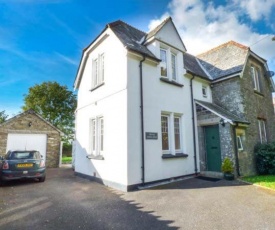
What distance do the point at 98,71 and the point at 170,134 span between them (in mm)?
5574

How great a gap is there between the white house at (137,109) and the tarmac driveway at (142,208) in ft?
4.11

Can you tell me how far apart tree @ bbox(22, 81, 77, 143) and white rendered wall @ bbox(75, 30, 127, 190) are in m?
26.2

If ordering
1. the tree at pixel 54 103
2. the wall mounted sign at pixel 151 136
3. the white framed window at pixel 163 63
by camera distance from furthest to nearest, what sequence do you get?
the tree at pixel 54 103 < the white framed window at pixel 163 63 < the wall mounted sign at pixel 151 136

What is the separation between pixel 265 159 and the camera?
10781 millimetres

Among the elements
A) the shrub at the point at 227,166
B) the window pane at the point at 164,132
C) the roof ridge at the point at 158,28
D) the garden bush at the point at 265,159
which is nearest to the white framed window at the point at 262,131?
the garden bush at the point at 265,159

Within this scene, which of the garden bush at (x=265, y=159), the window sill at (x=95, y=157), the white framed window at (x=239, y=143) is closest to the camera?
the window sill at (x=95, y=157)

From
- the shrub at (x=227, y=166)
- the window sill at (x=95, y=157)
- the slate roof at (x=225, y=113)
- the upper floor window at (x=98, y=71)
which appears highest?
the upper floor window at (x=98, y=71)

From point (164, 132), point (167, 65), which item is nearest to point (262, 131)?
point (164, 132)

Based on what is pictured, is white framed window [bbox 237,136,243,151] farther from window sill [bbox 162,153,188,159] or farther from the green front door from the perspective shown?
window sill [bbox 162,153,188,159]

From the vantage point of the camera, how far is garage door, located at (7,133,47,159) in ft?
53.1

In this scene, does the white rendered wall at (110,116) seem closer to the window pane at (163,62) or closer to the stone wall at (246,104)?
the window pane at (163,62)

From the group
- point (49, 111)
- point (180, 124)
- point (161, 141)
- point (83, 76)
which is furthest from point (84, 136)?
point (49, 111)

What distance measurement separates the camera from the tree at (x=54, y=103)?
34.1 meters

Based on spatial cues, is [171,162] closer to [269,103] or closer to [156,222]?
[156,222]
